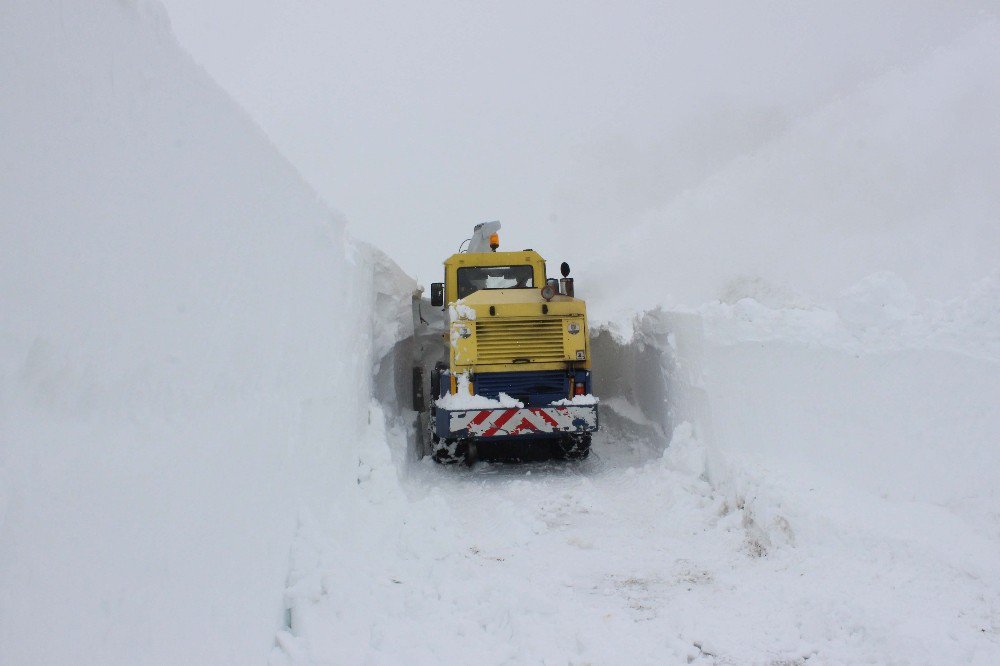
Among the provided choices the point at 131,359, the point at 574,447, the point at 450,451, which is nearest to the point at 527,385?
the point at 574,447

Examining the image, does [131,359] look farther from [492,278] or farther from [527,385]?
[492,278]

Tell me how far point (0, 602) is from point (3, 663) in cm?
13

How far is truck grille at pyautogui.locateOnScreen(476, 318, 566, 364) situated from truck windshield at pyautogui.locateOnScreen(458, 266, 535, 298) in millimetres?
1559

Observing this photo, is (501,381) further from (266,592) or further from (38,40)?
(38,40)

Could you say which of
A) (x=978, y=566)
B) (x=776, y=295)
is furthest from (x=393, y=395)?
(x=776, y=295)

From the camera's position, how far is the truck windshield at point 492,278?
9.76 meters

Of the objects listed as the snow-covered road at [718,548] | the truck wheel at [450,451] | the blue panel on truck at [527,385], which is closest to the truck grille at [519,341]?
the blue panel on truck at [527,385]

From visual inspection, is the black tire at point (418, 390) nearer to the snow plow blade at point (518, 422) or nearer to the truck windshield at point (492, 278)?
the truck windshield at point (492, 278)

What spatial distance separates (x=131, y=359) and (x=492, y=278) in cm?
766

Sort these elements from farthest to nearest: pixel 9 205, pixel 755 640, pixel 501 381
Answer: pixel 501 381, pixel 755 640, pixel 9 205

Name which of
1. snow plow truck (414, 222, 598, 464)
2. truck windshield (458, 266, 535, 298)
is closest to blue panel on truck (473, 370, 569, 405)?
snow plow truck (414, 222, 598, 464)

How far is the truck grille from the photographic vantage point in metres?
8.26

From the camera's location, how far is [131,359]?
7.50ft

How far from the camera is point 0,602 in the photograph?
5.29 feet
